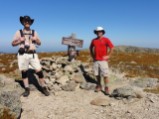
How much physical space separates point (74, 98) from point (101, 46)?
9.29ft

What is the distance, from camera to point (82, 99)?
14.5 meters

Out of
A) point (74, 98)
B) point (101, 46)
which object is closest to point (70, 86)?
point (74, 98)

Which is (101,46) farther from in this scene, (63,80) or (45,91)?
(45,91)

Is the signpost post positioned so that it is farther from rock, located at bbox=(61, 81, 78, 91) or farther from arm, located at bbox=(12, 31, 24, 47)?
arm, located at bbox=(12, 31, 24, 47)

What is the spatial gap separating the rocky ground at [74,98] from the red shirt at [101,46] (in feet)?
6.03

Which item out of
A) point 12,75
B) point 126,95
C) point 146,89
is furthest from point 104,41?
point 12,75

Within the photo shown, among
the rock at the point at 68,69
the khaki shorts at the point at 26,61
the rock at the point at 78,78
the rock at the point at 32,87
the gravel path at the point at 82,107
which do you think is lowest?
the gravel path at the point at 82,107

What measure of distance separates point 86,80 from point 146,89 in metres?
3.34

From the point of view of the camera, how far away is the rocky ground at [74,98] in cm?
1172

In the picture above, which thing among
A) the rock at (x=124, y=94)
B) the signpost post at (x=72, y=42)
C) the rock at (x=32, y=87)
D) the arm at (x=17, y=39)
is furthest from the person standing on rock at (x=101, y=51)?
the signpost post at (x=72, y=42)

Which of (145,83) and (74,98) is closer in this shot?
(74,98)

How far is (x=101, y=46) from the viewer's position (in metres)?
15.1

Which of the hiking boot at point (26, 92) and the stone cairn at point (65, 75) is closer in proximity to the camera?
the hiking boot at point (26, 92)

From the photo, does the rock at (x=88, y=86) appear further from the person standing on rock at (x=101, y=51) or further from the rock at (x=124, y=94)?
the rock at (x=124, y=94)
